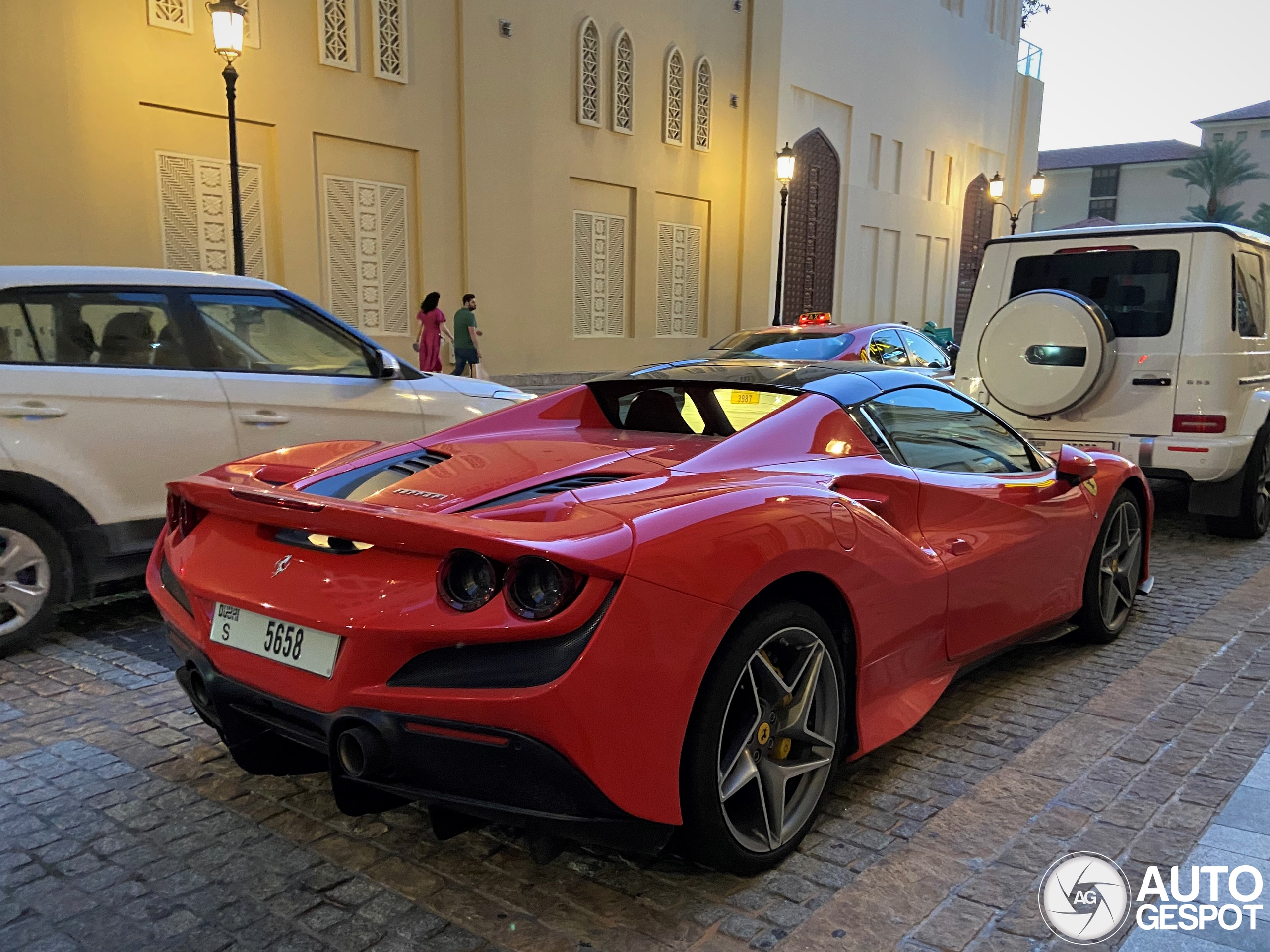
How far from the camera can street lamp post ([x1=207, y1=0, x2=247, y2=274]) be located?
1019cm

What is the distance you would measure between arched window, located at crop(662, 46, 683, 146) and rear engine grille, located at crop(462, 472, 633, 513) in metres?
18.2

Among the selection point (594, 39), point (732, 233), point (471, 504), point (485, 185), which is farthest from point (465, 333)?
point (471, 504)

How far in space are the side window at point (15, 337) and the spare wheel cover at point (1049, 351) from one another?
5.96 meters

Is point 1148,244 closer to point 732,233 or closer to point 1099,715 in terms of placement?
point 1099,715

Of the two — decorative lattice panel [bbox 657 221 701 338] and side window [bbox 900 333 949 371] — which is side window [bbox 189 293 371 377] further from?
decorative lattice panel [bbox 657 221 701 338]

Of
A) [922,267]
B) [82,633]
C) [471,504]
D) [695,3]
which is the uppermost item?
[695,3]

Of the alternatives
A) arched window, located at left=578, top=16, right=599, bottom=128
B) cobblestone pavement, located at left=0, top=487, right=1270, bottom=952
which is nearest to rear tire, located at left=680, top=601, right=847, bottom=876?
cobblestone pavement, located at left=0, top=487, right=1270, bottom=952

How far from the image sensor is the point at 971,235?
107ft

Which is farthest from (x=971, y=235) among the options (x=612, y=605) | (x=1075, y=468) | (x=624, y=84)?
(x=612, y=605)

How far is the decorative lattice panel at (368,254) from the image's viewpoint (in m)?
14.1

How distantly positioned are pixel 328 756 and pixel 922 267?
30047 mm

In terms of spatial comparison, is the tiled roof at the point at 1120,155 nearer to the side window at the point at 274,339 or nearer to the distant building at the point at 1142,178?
the distant building at the point at 1142,178

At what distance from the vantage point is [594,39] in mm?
17688

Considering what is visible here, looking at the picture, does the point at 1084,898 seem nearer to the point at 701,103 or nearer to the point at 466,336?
the point at 466,336
